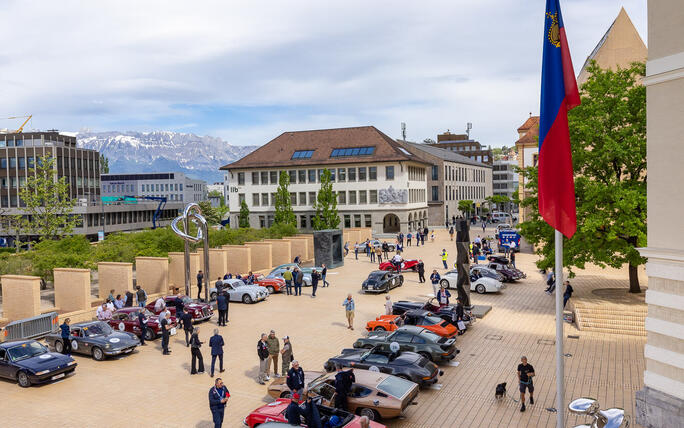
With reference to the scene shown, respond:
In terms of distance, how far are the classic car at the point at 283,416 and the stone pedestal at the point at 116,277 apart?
18.7m

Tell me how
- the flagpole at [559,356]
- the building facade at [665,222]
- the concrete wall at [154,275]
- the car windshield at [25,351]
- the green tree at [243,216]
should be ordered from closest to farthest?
the flagpole at [559,356], the building facade at [665,222], the car windshield at [25,351], the concrete wall at [154,275], the green tree at [243,216]

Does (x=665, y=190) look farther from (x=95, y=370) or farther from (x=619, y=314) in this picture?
(x=95, y=370)

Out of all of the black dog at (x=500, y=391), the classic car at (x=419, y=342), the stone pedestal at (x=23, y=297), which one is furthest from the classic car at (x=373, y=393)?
the stone pedestal at (x=23, y=297)

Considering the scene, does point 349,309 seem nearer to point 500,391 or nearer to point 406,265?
point 500,391

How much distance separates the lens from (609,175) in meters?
25.3

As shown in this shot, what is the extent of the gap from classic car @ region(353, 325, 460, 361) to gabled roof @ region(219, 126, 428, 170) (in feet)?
162

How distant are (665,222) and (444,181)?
78503mm

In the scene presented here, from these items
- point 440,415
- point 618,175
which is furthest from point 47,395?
point 618,175

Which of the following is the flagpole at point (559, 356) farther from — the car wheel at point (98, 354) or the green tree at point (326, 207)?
the green tree at point (326, 207)

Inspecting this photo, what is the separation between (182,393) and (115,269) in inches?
635

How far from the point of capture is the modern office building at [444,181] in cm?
8806

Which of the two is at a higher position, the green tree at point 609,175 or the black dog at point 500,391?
the green tree at point 609,175

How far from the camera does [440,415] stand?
1408cm

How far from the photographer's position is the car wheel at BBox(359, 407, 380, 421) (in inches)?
522
